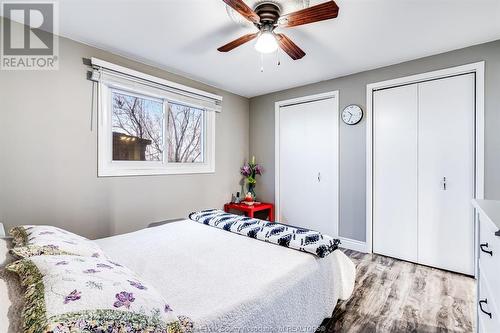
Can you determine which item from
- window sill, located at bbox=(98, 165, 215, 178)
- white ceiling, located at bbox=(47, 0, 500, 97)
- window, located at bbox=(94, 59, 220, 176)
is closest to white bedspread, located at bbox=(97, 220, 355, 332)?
window sill, located at bbox=(98, 165, 215, 178)

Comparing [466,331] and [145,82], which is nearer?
[466,331]

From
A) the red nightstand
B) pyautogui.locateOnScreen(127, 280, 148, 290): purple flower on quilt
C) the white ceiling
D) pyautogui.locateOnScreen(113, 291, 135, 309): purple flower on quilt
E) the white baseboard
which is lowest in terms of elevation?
the white baseboard

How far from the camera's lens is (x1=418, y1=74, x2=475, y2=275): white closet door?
2502mm

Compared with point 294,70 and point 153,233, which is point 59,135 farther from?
point 294,70

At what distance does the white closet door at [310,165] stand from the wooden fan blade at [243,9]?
2.08 metres

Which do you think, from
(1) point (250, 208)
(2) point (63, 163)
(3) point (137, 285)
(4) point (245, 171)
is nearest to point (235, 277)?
(3) point (137, 285)

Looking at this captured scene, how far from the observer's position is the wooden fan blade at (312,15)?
58.2 inches

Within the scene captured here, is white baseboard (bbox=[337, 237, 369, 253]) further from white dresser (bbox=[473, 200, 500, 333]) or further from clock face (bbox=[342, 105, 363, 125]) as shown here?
white dresser (bbox=[473, 200, 500, 333])

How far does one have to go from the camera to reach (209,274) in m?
1.31

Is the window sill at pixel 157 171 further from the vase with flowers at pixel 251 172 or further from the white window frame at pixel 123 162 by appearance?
the vase with flowers at pixel 251 172

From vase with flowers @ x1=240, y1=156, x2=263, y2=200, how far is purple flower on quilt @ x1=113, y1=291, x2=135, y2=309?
3.29 metres

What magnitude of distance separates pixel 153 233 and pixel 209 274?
0.96 m

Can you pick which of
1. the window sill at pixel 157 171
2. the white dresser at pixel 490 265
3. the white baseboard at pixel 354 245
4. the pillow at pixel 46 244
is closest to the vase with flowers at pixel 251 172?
the window sill at pixel 157 171

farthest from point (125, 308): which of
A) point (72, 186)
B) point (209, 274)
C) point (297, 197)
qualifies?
point (297, 197)
